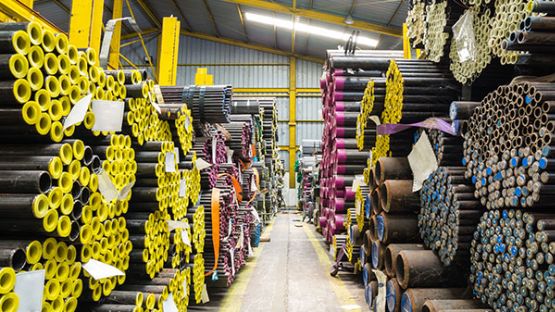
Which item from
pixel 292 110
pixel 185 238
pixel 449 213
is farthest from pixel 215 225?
pixel 292 110

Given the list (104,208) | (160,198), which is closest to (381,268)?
(160,198)

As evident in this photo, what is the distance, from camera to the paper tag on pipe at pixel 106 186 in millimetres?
2304

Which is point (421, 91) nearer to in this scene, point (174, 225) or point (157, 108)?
point (157, 108)

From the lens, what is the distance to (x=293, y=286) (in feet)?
18.2

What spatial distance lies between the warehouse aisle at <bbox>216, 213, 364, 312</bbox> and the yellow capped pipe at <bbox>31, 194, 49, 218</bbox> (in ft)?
10.6

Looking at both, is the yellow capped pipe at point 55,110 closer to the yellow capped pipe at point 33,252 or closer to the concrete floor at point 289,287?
the yellow capped pipe at point 33,252

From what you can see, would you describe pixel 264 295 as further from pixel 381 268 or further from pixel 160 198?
pixel 160 198

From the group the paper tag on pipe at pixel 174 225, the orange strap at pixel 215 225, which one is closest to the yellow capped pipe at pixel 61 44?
the paper tag on pipe at pixel 174 225

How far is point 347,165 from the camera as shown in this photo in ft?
22.3

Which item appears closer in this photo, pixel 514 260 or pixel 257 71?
pixel 514 260

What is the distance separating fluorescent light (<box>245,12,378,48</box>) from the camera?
1683 cm

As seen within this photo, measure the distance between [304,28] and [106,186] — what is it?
651 inches

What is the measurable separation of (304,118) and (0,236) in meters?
20.7

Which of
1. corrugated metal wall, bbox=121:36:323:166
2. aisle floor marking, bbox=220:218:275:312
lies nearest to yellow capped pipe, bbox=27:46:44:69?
aisle floor marking, bbox=220:218:275:312
